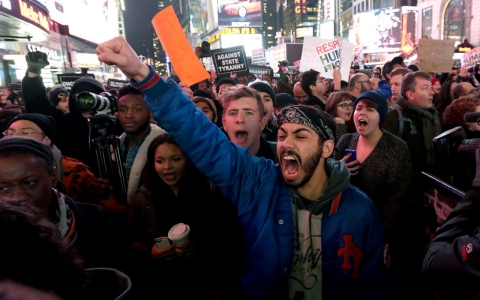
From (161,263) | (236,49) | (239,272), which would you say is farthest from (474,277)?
(236,49)

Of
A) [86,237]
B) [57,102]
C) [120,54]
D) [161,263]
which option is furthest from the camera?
[57,102]

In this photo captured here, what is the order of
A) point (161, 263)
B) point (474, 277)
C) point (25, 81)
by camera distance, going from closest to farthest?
1. point (474, 277)
2. point (161, 263)
3. point (25, 81)

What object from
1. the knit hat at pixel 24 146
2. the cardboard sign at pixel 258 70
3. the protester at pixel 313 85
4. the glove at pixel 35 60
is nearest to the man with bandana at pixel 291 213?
the knit hat at pixel 24 146

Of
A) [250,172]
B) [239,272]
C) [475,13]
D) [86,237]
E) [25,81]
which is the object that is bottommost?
[239,272]

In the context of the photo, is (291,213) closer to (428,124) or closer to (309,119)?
(309,119)

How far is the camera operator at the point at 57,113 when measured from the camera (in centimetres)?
386

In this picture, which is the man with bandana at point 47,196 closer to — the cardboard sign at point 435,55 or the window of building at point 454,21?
the cardboard sign at point 435,55

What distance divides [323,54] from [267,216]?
6.31 m

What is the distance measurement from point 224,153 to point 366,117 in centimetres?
190

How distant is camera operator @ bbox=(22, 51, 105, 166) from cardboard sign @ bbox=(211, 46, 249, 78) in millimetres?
4768

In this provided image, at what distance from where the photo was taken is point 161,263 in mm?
2182

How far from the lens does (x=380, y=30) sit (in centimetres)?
3962

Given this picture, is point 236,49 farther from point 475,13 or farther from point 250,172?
point 475,13

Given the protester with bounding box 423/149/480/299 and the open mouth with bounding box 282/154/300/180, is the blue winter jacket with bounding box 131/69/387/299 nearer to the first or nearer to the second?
the open mouth with bounding box 282/154/300/180
